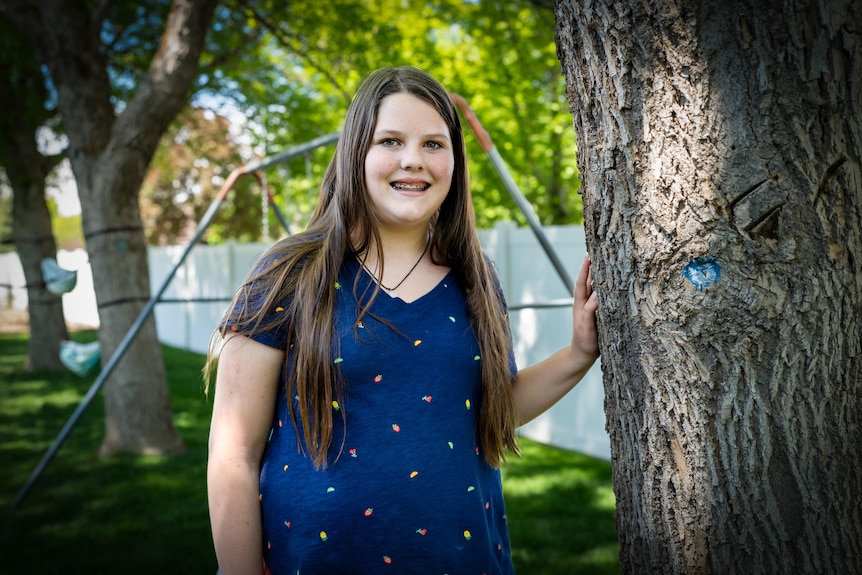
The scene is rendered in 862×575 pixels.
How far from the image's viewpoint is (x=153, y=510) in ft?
16.0

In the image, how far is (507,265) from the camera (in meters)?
6.94

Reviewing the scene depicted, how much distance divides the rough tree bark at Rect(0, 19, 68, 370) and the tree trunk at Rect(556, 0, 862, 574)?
391 inches

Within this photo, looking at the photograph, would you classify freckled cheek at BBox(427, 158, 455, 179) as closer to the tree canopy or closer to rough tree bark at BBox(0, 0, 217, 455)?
rough tree bark at BBox(0, 0, 217, 455)

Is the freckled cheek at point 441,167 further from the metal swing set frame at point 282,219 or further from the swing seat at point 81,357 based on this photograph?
the swing seat at point 81,357

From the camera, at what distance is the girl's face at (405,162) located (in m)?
1.66

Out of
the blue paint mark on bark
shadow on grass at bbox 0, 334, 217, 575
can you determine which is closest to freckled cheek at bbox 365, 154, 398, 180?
the blue paint mark on bark

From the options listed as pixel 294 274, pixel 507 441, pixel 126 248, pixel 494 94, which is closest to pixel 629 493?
pixel 507 441

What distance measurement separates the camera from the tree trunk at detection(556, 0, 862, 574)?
4.02 ft

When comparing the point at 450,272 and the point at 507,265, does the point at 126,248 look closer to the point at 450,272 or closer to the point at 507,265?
the point at 507,265

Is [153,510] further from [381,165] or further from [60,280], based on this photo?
[381,165]

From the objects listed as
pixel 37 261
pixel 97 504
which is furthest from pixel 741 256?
pixel 37 261

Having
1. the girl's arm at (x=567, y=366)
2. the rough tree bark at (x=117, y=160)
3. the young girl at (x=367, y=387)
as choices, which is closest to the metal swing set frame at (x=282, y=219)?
the rough tree bark at (x=117, y=160)

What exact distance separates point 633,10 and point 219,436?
113cm

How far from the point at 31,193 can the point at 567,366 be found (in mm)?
10914
